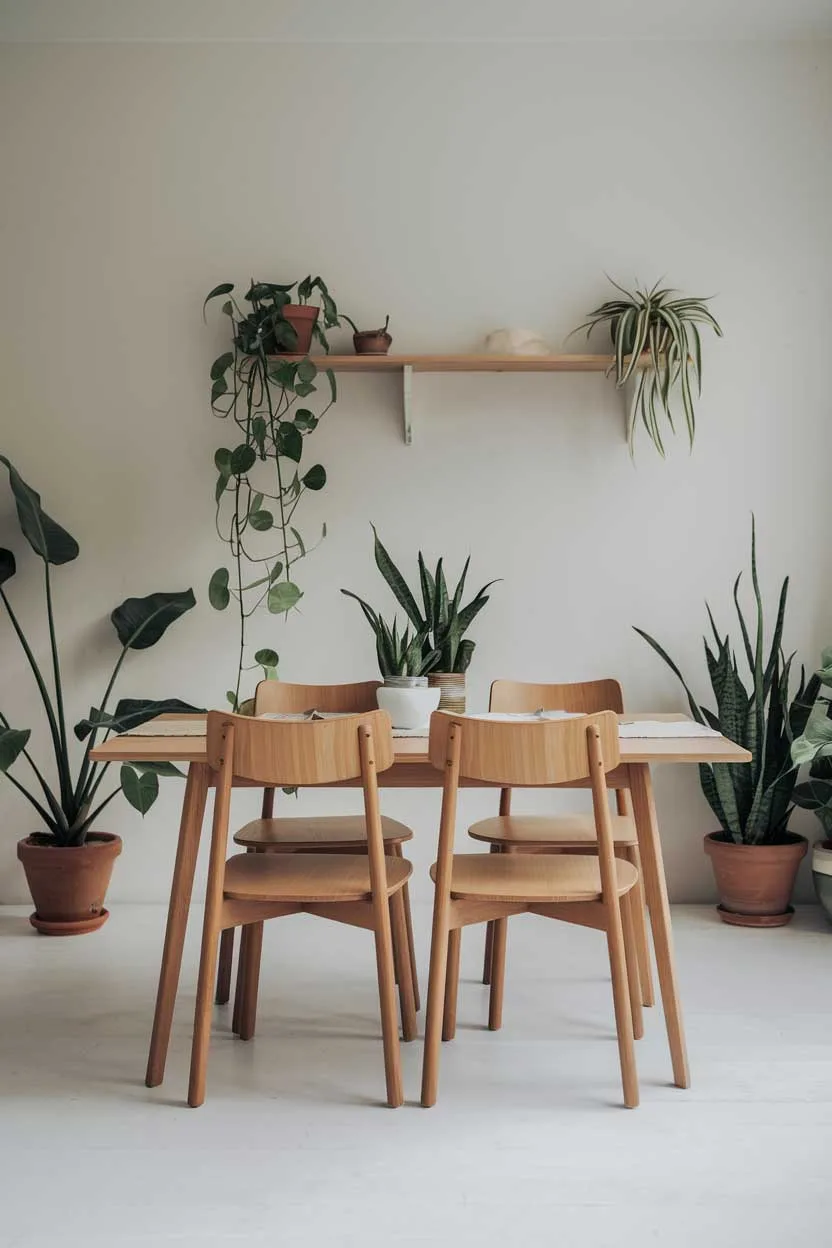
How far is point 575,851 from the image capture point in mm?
3041

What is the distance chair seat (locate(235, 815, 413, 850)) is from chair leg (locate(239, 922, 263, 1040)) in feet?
0.78

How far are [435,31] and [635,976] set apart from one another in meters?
3.14

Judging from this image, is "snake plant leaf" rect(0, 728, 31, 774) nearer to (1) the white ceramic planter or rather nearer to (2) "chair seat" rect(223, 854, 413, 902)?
(2) "chair seat" rect(223, 854, 413, 902)

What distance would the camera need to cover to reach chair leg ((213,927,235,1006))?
10.1 ft

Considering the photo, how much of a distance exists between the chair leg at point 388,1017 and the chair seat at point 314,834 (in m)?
0.51

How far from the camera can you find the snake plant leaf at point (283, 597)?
12.5 ft

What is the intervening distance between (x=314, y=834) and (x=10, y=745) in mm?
1093

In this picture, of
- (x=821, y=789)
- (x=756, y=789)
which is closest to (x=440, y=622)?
(x=756, y=789)

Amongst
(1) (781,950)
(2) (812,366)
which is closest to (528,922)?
(1) (781,950)

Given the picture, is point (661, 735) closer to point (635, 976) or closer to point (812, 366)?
point (635, 976)

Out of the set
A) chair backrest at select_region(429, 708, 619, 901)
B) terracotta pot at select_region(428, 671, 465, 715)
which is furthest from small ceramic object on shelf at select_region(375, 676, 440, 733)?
chair backrest at select_region(429, 708, 619, 901)

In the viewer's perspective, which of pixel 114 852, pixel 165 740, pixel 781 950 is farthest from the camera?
pixel 114 852

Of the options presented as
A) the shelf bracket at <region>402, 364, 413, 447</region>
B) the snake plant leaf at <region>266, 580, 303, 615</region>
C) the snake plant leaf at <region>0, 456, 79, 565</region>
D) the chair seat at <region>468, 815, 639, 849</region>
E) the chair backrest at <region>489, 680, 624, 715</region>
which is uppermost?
the shelf bracket at <region>402, 364, 413, 447</region>

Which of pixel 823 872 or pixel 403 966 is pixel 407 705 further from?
pixel 823 872
